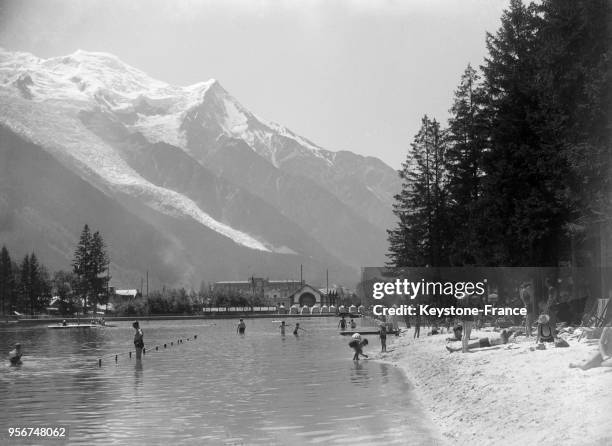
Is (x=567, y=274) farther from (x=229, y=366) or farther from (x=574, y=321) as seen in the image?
(x=229, y=366)

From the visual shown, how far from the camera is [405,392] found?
34.2m

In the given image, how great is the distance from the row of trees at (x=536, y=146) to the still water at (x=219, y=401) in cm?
1031

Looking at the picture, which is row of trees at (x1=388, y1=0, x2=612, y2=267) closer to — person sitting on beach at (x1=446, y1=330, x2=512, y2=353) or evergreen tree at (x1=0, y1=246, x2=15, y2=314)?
person sitting on beach at (x1=446, y1=330, x2=512, y2=353)

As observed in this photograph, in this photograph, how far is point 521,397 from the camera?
23.8 metres

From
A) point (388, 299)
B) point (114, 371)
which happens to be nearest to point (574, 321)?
point (114, 371)

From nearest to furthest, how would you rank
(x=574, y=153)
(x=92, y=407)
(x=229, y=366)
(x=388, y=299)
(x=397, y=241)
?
(x=92, y=407), (x=574, y=153), (x=229, y=366), (x=388, y=299), (x=397, y=241)

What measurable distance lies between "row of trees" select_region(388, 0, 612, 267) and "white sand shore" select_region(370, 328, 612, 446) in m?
7.45

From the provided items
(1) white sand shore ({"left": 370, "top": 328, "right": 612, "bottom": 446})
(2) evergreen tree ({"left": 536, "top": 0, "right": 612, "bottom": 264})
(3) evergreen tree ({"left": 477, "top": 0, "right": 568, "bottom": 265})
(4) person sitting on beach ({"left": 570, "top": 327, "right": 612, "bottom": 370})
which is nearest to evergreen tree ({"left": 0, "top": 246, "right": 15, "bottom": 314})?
(3) evergreen tree ({"left": 477, "top": 0, "right": 568, "bottom": 265})

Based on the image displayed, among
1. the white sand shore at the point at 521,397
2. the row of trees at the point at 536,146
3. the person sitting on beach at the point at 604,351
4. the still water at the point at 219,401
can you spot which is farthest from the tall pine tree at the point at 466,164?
the person sitting on beach at the point at 604,351

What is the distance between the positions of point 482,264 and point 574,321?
16.2 metres

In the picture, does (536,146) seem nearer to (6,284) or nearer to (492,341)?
(492,341)

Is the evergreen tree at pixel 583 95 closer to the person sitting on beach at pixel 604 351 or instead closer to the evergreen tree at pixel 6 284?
the person sitting on beach at pixel 604 351

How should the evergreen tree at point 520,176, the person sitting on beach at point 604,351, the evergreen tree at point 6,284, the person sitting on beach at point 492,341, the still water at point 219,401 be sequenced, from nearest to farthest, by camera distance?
1. the person sitting on beach at point 604,351
2. the still water at point 219,401
3. the person sitting on beach at point 492,341
4. the evergreen tree at point 520,176
5. the evergreen tree at point 6,284

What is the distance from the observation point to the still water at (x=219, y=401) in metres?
24.8
